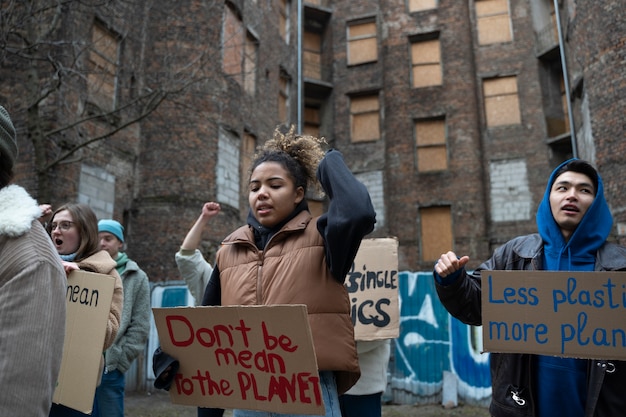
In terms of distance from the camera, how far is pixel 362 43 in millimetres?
20344

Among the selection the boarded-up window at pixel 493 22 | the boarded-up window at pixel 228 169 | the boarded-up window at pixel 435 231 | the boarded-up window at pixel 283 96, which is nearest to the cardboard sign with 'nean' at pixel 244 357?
the boarded-up window at pixel 228 169

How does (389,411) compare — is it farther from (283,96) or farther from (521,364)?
(283,96)

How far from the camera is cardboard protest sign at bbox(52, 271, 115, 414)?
2.56 m

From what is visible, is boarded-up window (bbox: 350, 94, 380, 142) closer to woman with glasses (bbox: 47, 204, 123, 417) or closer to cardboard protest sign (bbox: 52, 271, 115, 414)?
woman with glasses (bbox: 47, 204, 123, 417)

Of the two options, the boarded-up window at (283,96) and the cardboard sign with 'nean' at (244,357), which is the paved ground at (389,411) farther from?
the boarded-up window at (283,96)

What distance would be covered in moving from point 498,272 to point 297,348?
102 centimetres

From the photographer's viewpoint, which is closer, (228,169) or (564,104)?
(228,169)

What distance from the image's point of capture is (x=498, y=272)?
91.4 inches

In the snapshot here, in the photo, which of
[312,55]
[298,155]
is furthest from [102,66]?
[312,55]

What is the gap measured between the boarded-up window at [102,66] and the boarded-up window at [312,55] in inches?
401

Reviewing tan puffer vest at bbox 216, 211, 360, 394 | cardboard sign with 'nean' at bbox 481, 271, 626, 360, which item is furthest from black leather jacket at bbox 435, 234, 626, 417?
tan puffer vest at bbox 216, 211, 360, 394

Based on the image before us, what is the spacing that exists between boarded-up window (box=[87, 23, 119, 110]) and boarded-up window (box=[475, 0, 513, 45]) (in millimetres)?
13292

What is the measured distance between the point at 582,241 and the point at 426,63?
1816cm

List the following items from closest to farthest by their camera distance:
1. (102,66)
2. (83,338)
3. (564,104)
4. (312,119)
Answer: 1. (83,338)
2. (102,66)
3. (564,104)
4. (312,119)
